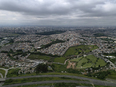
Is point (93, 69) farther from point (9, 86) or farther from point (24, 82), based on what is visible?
point (9, 86)

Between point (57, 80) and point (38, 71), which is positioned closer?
point (57, 80)

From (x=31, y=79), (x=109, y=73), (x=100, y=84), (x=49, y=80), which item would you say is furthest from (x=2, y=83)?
(x=109, y=73)

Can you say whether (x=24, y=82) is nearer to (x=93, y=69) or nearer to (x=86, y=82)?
(x=86, y=82)

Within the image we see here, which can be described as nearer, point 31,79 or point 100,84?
point 100,84

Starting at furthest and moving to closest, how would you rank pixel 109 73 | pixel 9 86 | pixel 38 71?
pixel 38 71 < pixel 109 73 < pixel 9 86

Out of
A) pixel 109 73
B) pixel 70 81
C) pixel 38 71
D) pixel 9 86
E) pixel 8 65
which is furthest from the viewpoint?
pixel 8 65

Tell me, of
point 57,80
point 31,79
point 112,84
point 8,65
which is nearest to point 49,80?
point 57,80

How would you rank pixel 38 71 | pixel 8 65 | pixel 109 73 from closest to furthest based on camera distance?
1. pixel 109 73
2. pixel 38 71
3. pixel 8 65

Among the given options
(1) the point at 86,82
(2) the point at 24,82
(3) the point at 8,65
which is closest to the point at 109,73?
(1) the point at 86,82
